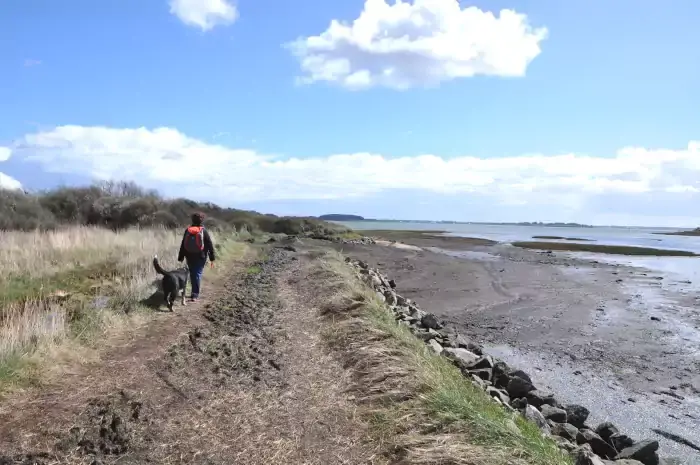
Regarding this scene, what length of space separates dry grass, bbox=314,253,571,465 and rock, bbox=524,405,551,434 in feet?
1.61

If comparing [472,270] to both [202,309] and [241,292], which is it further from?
[202,309]

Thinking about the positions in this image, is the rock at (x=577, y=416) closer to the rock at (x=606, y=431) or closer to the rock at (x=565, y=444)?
the rock at (x=606, y=431)

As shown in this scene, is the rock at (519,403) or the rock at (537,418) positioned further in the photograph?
the rock at (519,403)

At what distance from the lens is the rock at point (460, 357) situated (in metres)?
8.36

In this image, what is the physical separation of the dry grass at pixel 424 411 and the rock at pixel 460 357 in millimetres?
1167

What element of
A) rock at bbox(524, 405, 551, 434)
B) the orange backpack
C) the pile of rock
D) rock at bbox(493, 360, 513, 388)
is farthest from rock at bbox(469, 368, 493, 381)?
the orange backpack

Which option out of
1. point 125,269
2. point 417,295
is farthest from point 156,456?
point 417,295

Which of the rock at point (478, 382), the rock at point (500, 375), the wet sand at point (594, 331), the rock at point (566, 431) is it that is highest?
the rock at point (478, 382)

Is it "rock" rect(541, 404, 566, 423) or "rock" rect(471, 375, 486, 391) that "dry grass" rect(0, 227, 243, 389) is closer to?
"rock" rect(471, 375, 486, 391)

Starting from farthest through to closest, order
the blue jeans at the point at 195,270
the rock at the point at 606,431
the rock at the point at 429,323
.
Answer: the rock at the point at 429,323, the blue jeans at the point at 195,270, the rock at the point at 606,431

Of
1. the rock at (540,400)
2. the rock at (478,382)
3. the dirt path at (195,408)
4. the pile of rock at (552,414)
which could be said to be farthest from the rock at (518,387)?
the dirt path at (195,408)

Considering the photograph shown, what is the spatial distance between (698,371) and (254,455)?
32.0ft

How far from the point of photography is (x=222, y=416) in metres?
4.92

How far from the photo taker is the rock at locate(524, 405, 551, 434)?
612cm
